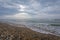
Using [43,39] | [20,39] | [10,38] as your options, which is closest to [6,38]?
[10,38]

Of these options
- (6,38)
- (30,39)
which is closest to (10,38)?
(6,38)

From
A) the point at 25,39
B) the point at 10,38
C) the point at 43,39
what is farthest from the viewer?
the point at 43,39

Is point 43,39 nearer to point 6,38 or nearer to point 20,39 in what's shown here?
point 20,39

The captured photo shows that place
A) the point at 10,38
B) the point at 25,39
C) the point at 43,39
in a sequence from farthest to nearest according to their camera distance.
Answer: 1. the point at 43,39
2. the point at 25,39
3. the point at 10,38

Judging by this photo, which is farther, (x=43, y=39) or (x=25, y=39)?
(x=43, y=39)

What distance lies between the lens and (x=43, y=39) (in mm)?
10609

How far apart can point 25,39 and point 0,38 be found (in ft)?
→ 6.75

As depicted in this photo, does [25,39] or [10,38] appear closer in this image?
[10,38]

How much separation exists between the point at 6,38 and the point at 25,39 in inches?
62.7

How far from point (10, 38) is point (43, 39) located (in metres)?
3.51

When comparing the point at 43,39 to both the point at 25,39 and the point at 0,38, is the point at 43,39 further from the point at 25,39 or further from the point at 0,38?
the point at 0,38

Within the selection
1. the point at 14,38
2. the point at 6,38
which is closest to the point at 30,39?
the point at 14,38

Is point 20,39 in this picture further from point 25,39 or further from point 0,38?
point 0,38

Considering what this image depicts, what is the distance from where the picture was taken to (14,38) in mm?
8844
